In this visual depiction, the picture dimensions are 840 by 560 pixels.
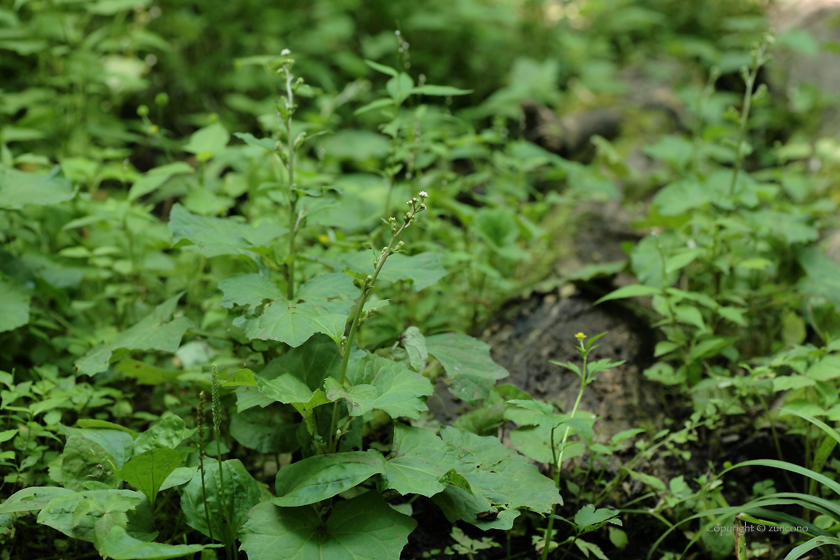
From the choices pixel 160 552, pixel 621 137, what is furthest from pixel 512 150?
pixel 160 552

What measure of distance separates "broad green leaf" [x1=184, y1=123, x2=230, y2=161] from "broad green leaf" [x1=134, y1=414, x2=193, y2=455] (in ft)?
3.63

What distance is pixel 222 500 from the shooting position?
1.34 metres

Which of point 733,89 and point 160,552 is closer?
point 160,552

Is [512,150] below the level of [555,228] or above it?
above

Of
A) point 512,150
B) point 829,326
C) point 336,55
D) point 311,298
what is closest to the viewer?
point 311,298

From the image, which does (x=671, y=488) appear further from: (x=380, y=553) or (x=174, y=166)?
(x=174, y=166)

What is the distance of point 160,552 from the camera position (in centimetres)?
115

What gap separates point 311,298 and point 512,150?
185 centimetres

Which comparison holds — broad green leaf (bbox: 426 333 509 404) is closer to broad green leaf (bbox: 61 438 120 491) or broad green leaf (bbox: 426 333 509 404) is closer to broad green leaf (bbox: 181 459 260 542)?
broad green leaf (bbox: 181 459 260 542)

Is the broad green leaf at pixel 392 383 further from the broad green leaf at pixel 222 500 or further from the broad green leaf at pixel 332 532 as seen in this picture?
the broad green leaf at pixel 222 500

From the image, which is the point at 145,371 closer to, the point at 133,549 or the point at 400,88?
the point at 133,549

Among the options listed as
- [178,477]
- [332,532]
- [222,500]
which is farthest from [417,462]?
[178,477]

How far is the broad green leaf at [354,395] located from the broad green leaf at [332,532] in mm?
285

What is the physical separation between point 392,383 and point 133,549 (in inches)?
26.1
